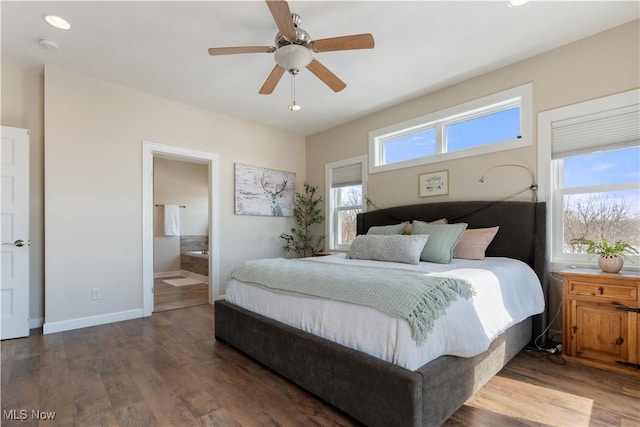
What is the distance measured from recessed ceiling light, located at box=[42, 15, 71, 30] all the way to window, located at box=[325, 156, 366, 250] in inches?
133

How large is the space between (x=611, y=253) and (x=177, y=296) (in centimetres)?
507

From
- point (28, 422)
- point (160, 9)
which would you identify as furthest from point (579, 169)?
point (28, 422)

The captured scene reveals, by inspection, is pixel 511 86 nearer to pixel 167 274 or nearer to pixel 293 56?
pixel 293 56

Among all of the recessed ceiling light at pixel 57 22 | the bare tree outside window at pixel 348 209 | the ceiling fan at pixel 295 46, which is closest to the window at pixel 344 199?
the bare tree outside window at pixel 348 209

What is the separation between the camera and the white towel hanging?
21.8ft

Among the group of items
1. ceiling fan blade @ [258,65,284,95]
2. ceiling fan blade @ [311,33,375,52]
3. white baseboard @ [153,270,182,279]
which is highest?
ceiling fan blade @ [311,33,375,52]

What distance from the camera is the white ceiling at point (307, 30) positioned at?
2.27 metres

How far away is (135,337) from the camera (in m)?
2.92

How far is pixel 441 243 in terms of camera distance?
2.75m

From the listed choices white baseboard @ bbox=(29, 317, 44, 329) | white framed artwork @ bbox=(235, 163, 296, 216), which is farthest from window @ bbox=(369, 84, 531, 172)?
white baseboard @ bbox=(29, 317, 44, 329)

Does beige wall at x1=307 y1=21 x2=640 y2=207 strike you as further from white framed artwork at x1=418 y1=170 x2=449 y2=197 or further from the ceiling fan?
the ceiling fan

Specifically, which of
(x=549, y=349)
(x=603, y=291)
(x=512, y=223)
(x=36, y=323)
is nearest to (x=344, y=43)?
(x=512, y=223)

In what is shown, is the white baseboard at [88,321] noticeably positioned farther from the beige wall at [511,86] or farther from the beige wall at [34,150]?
the beige wall at [511,86]

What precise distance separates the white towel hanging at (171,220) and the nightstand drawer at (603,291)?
671 cm
